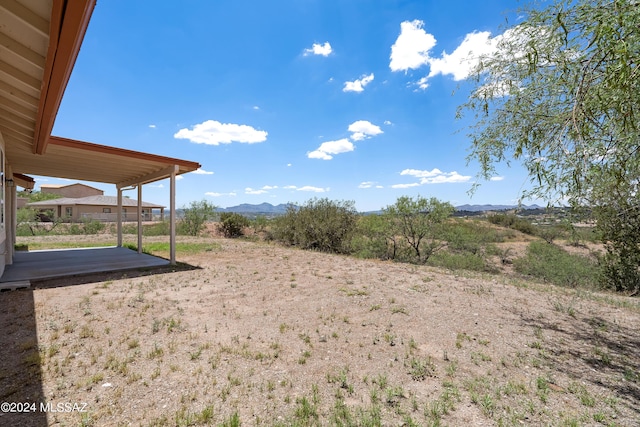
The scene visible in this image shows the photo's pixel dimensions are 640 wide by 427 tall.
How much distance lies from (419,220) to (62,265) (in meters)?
11.5

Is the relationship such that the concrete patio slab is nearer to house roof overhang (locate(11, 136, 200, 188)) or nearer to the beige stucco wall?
house roof overhang (locate(11, 136, 200, 188))

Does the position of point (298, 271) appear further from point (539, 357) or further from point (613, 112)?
point (613, 112)

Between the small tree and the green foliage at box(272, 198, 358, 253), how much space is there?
1.91 meters

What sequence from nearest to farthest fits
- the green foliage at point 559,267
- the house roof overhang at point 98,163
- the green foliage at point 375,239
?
1. the house roof overhang at point 98,163
2. the green foliage at point 559,267
3. the green foliage at point 375,239

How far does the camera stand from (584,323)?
4.05m

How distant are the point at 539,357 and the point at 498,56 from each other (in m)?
3.56

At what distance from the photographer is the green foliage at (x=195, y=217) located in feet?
60.3

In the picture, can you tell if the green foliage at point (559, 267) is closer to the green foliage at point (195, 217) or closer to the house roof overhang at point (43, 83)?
the house roof overhang at point (43, 83)

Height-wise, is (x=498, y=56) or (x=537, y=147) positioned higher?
(x=498, y=56)

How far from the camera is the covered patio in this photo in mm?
5638

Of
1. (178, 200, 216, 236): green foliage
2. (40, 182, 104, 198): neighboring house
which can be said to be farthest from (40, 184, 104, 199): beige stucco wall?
(178, 200, 216, 236): green foliage

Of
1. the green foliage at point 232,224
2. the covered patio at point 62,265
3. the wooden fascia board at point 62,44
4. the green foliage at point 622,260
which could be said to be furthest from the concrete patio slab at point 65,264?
the green foliage at point 622,260

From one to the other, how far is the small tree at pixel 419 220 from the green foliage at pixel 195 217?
40.6ft

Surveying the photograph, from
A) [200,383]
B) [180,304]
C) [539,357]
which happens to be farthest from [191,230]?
[539,357]
